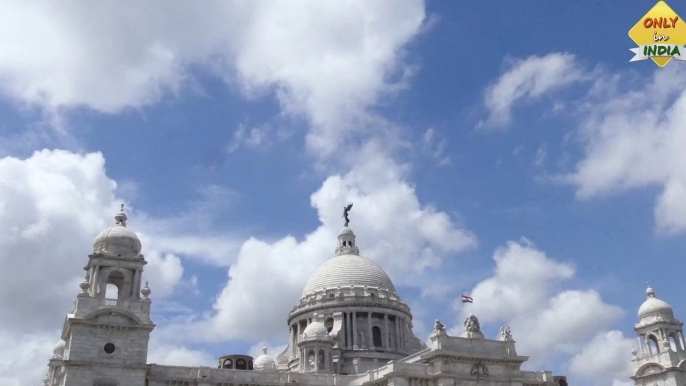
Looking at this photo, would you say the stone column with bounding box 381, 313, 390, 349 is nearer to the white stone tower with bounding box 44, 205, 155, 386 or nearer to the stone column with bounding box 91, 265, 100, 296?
the white stone tower with bounding box 44, 205, 155, 386

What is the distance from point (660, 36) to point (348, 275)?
5959cm

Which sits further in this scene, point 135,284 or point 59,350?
point 59,350

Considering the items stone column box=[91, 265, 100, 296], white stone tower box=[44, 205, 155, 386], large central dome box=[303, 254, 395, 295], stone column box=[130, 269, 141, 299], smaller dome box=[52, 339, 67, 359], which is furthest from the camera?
large central dome box=[303, 254, 395, 295]

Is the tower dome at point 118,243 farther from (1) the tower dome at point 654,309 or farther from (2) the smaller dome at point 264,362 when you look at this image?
(1) the tower dome at point 654,309

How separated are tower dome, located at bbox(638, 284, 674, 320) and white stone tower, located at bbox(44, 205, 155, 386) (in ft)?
199

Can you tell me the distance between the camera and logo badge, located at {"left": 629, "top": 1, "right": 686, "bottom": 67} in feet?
→ 122

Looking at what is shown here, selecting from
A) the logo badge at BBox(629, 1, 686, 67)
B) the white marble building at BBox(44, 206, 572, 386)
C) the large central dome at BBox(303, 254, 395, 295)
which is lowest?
the white marble building at BBox(44, 206, 572, 386)

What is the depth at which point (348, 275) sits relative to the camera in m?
91.4

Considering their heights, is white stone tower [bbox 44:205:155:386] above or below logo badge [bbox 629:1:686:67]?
below

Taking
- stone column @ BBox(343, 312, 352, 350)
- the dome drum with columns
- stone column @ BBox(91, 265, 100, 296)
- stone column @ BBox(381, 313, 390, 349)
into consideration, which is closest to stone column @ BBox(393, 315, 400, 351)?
the dome drum with columns

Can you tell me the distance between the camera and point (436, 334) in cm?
6500

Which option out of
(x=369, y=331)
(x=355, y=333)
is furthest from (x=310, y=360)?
(x=369, y=331)

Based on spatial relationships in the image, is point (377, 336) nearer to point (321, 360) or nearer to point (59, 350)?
point (321, 360)

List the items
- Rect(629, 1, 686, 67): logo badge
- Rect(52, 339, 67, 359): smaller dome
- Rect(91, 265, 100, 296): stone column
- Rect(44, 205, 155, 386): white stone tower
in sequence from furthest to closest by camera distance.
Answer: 1. Rect(52, 339, 67, 359): smaller dome
2. Rect(91, 265, 100, 296): stone column
3. Rect(44, 205, 155, 386): white stone tower
4. Rect(629, 1, 686, 67): logo badge
